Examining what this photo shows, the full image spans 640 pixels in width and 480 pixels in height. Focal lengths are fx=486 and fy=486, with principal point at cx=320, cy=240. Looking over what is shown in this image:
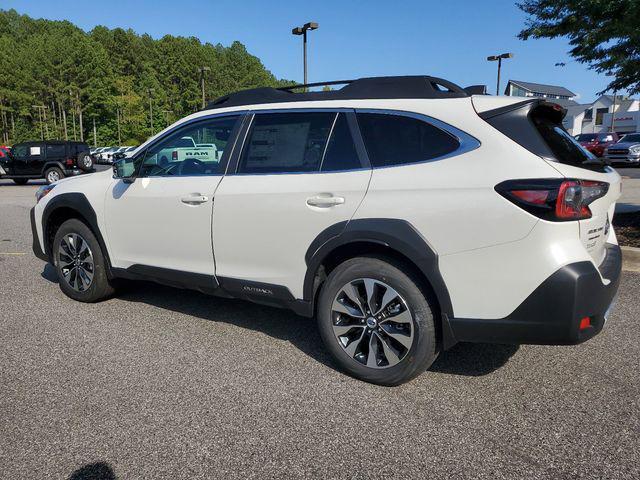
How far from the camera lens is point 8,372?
3.21 metres

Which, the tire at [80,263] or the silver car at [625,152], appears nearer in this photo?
the tire at [80,263]

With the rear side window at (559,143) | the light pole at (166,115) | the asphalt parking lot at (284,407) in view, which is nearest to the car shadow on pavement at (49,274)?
the asphalt parking lot at (284,407)

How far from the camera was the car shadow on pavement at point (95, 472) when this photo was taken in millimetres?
2178

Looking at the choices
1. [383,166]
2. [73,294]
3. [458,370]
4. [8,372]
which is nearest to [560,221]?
[383,166]

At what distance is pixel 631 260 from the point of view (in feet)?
18.1

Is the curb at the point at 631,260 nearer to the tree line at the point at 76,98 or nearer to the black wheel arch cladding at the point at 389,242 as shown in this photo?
the black wheel arch cladding at the point at 389,242

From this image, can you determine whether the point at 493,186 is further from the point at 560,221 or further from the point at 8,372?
the point at 8,372

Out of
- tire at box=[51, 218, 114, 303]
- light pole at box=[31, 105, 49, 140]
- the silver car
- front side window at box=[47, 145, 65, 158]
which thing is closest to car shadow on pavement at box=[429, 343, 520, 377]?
tire at box=[51, 218, 114, 303]

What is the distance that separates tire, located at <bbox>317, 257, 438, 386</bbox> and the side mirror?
2082 mm

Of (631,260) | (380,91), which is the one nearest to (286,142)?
(380,91)

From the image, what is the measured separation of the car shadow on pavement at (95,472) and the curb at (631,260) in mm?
5487

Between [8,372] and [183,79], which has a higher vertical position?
[183,79]

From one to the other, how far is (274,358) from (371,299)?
921 millimetres

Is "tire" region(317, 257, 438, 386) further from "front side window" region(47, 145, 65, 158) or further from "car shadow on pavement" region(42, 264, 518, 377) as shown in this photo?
"front side window" region(47, 145, 65, 158)
